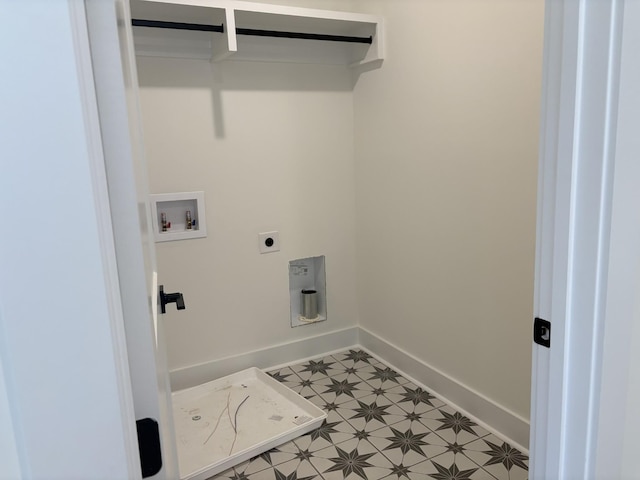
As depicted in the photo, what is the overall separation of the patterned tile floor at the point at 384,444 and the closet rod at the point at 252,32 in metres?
1.74

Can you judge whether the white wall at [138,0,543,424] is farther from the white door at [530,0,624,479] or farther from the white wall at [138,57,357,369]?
the white door at [530,0,624,479]

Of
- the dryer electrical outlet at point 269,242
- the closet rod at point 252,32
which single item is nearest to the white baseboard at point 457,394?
the dryer electrical outlet at point 269,242

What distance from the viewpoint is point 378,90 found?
2.61m

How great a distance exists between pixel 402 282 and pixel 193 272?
3.55 feet

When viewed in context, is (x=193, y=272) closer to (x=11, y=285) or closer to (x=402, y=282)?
(x=402, y=282)

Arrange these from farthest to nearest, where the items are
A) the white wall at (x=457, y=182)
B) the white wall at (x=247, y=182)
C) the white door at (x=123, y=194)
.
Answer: the white wall at (x=247, y=182), the white wall at (x=457, y=182), the white door at (x=123, y=194)

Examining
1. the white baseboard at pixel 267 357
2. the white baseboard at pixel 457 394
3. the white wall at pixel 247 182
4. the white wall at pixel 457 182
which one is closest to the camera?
the white wall at pixel 457 182

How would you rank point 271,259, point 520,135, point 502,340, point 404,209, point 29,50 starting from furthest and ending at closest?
point 271,259
point 404,209
point 502,340
point 520,135
point 29,50

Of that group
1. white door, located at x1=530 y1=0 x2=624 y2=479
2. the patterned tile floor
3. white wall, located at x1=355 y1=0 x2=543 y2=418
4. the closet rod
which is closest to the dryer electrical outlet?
white wall, located at x1=355 y1=0 x2=543 y2=418

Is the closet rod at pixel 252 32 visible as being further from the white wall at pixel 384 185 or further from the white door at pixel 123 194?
the white door at pixel 123 194

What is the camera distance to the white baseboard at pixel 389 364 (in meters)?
2.13

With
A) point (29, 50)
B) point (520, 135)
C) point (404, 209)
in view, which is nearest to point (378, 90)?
point (404, 209)

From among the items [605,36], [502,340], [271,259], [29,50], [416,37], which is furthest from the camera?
[271,259]

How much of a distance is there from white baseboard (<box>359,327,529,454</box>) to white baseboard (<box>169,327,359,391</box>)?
0.53 ft
